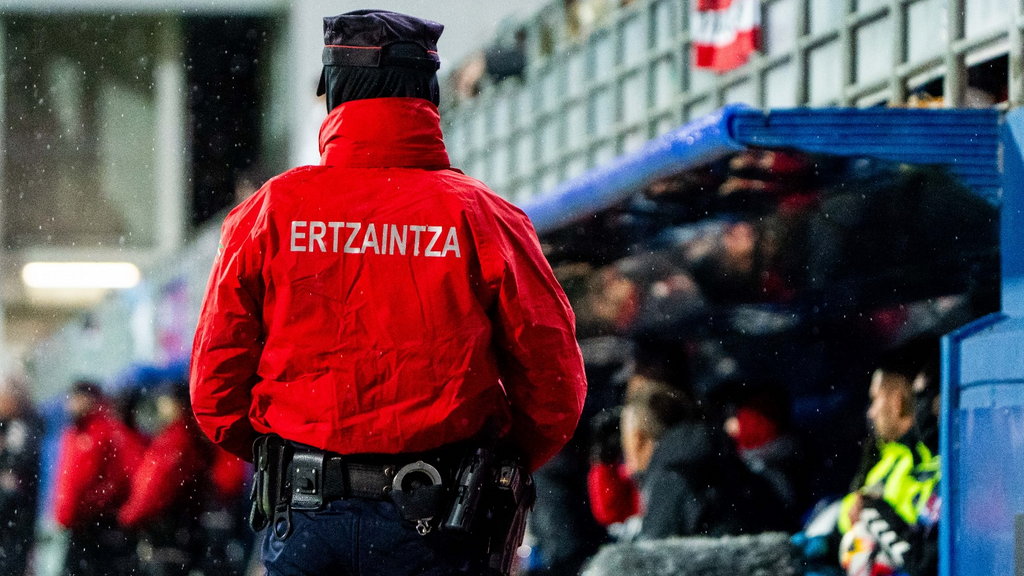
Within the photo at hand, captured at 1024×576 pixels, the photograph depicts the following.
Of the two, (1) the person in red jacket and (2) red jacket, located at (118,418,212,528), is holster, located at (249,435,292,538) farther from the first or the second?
(1) the person in red jacket

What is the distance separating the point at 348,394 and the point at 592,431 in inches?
236

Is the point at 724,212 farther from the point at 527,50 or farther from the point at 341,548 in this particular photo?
the point at 527,50

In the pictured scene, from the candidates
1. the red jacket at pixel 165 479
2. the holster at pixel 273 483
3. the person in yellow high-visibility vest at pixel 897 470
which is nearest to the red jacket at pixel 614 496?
the person in yellow high-visibility vest at pixel 897 470

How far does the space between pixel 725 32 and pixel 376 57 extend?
7277 mm

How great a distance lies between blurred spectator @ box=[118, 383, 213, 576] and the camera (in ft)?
35.0

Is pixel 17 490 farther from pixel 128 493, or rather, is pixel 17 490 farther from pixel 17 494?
pixel 128 493

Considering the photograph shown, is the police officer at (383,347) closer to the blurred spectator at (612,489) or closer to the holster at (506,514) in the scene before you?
the holster at (506,514)

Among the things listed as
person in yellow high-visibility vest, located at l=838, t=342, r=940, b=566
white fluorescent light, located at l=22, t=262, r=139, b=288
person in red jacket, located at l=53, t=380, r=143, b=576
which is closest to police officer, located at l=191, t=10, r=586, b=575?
person in yellow high-visibility vest, located at l=838, t=342, r=940, b=566

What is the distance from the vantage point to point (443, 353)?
304cm

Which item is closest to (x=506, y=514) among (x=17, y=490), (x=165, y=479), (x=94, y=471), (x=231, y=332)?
(x=231, y=332)

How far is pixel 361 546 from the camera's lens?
298 cm

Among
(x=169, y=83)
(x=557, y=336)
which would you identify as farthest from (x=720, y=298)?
(x=169, y=83)

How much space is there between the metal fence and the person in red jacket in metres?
3.89

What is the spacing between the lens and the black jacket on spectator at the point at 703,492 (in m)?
6.60
